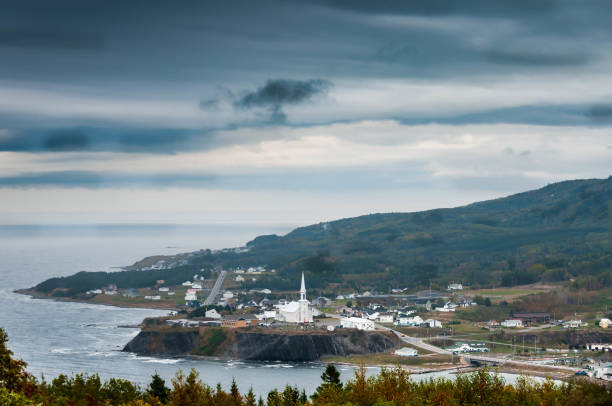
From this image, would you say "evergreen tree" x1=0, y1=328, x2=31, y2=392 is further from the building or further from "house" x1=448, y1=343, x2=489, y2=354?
the building

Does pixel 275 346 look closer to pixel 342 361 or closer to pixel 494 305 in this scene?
pixel 342 361

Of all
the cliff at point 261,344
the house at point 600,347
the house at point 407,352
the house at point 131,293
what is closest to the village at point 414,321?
the house at point 407,352

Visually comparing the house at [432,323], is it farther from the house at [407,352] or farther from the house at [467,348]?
the house at [407,352]

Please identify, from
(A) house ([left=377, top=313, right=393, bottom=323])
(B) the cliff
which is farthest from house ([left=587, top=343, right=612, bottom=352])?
(A) house ([left=377, top=313, right=393, bottom=323])

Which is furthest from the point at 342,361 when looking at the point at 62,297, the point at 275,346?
the point at 62,297

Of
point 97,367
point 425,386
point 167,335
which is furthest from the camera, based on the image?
point 167,335
